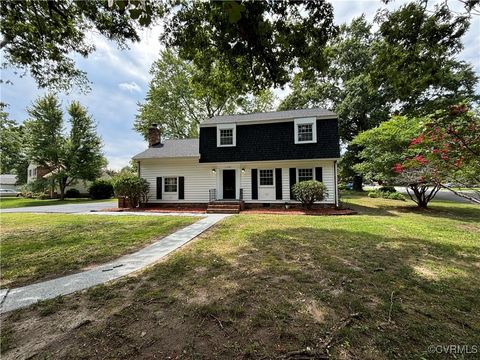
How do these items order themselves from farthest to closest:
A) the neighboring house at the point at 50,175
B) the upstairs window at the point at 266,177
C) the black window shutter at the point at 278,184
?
the neighboring house at the point at 50,175
the upstairs window at the point at 266,177
the black window shutter at the point at 278,184

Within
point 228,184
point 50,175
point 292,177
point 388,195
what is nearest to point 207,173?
point 228,184

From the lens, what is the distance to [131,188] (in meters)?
14.0

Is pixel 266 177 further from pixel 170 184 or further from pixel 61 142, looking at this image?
pixel 61 142

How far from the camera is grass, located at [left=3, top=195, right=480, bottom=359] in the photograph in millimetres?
2209

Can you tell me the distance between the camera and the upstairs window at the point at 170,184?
1512 centimetres

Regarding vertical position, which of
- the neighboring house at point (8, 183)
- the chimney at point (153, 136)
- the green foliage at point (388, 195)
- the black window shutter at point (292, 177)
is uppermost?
the chimney at point (153, 136)

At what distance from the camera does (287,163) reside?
529 inches

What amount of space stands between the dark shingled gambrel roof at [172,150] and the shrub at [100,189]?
12.9 meters

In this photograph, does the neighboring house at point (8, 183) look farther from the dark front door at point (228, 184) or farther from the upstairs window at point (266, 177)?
the upstairs window at point (266, 177)

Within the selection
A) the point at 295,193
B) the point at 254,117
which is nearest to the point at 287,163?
the point at 295,193

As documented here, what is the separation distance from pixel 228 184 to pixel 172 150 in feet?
16.0

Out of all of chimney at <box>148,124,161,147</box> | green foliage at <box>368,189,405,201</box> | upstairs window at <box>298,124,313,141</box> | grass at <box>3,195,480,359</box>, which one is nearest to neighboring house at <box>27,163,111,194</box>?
chimney at <box>148,124,161,147</box>

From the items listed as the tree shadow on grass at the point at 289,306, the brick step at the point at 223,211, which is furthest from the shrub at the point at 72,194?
the tree shadow on grass at the point at 289,306

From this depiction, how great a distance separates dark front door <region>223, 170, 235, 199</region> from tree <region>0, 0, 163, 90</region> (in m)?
9.24
